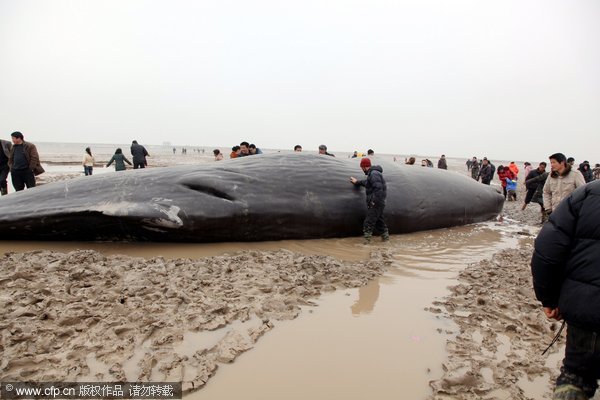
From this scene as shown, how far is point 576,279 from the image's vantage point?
1722 mm

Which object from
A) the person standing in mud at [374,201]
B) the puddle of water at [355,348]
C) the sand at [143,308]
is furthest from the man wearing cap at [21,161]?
the puddle of water at [355,348]

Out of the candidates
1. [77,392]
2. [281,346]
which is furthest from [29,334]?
[281,346]

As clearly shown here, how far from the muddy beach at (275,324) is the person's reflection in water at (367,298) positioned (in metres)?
0.02

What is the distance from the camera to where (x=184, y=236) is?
5043 mm

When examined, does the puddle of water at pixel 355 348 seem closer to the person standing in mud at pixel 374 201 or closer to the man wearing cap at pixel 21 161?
the person standing in mud at pixel 374 201

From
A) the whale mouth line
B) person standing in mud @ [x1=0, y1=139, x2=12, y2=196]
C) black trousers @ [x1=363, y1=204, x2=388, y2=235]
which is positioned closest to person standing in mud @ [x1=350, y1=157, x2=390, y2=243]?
black trousers @ [x1=363, y1=204, x2=388, y2=235]

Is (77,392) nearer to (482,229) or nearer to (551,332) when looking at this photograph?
(551,332)

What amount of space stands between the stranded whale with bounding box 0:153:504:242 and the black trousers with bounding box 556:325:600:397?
4021mm

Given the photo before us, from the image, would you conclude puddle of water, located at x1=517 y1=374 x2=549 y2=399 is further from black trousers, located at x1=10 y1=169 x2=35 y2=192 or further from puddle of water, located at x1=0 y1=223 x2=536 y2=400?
black trousers, located at x1=10 y1=169 x2=35 y2=192

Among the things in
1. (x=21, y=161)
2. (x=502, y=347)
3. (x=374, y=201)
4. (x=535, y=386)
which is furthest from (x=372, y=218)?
(x=21, y=161)

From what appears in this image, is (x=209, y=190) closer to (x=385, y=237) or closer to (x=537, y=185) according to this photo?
(x=385, y=237)

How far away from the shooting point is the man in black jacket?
5.48 feet

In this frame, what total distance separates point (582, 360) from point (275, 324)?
1.86 metres

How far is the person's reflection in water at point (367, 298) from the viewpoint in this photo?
9.91 feet
